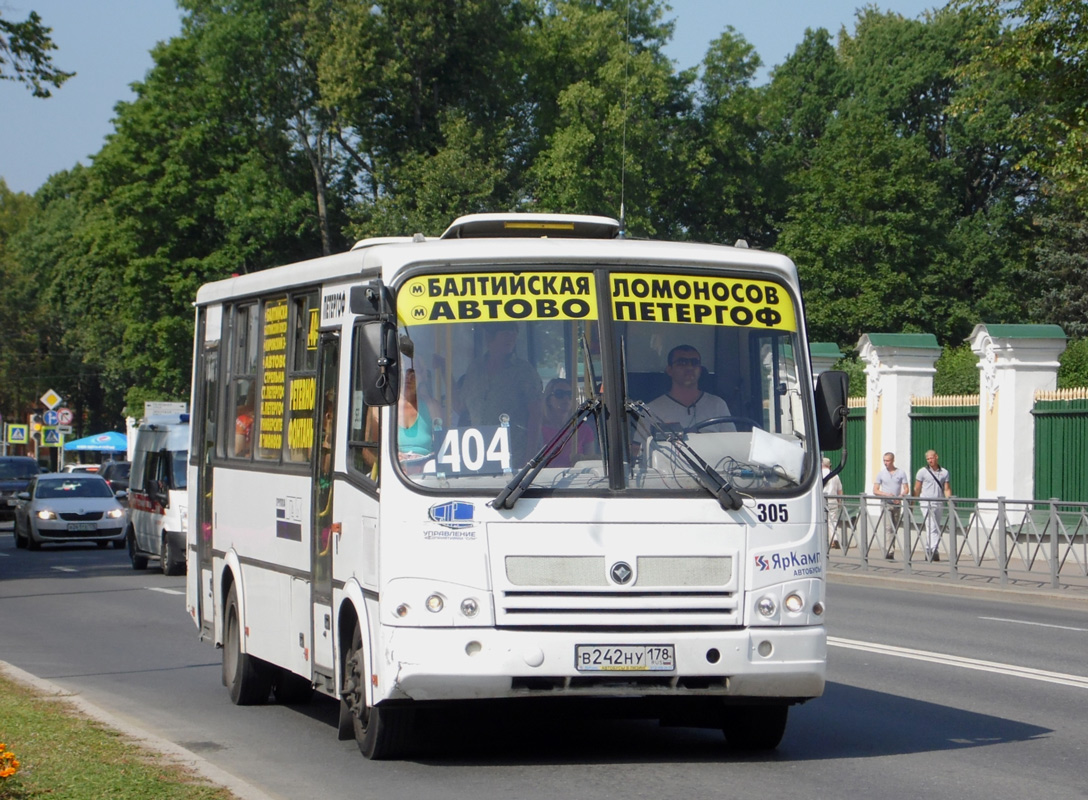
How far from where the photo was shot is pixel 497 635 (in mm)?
8078

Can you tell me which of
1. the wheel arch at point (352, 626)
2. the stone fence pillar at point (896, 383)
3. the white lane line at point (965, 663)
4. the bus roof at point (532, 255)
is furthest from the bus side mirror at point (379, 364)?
the stone fence pillar at point (896, 383)

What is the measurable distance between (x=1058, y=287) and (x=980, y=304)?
365cm

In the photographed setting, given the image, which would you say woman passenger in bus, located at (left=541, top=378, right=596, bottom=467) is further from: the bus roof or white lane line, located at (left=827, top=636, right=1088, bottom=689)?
white lane line, located at (left=827, top=636, right=1088, bottom=689)

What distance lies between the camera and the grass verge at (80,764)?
7.32 m

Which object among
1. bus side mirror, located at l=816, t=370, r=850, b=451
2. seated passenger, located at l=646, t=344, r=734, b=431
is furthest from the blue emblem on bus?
bus side mirror, located at l=816, t=370, r=850, b=451

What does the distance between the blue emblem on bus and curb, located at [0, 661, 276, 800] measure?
59.6 inches

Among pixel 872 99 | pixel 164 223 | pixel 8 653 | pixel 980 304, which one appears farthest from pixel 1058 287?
pixel 8 653

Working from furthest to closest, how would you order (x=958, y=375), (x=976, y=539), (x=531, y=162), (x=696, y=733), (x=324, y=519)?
(x=531, y=162) < (x=958, y=375) < (x=976, y=539) < (x=696, y=733) < (x=324, y=519)

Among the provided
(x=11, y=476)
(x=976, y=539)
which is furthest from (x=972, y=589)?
(x=11, y=476)

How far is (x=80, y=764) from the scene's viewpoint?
813 cm

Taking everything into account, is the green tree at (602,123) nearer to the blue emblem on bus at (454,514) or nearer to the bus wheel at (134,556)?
the bus wheel at (134,556)

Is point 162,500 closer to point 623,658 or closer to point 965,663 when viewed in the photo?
point 965,663

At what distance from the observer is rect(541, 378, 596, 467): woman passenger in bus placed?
8.35m

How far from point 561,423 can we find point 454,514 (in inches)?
28.3
